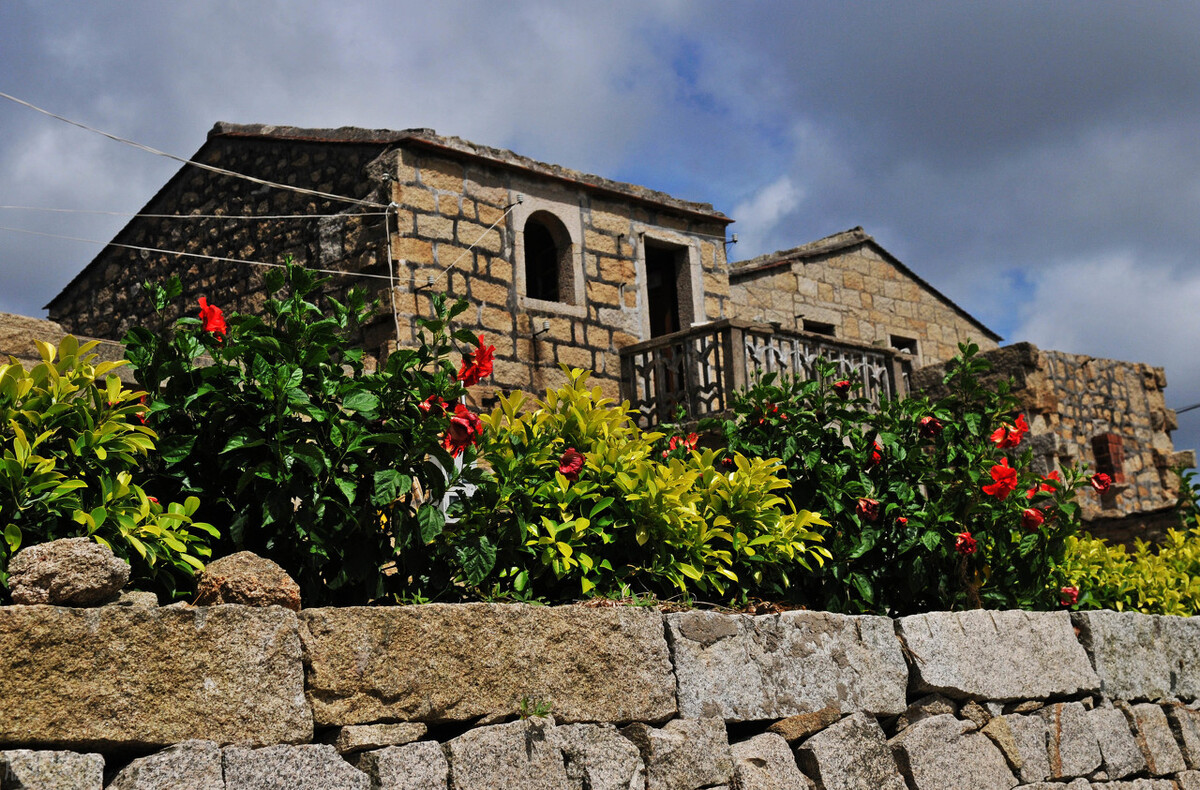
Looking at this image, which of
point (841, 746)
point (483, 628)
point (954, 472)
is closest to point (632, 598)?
point (483, 628)

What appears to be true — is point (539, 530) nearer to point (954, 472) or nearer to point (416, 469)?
point (416, 469)

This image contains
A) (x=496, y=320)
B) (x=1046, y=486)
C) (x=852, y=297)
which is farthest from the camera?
(x=852, y=297)

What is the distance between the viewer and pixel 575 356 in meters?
9.78

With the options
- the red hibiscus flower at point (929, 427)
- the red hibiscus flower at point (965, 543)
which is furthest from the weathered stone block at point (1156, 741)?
the red hibiscus flower at point (929, 427)

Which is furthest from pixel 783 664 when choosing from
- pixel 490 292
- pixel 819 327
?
pixel 819 327

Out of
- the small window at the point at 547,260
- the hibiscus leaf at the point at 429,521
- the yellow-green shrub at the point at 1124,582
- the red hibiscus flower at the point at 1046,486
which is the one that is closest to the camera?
the hibiscus leaf at the point at 429,521

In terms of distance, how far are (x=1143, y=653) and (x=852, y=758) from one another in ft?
7.80

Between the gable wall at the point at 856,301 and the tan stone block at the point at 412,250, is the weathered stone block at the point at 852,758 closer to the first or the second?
the tan stone block at the point at 412,250

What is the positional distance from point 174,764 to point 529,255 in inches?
324

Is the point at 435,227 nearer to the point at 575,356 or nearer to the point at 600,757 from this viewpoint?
the point at 575,356

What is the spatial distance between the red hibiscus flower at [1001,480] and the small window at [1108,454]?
7875 millimetres

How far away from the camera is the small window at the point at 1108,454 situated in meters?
12.0

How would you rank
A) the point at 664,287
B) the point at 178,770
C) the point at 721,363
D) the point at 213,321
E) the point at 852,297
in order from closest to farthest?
the point at 178,770 → the point at 213,321 → the point at 721,363 → the point at 664,287 → the point at 852,297

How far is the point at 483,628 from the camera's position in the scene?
3.24 metres
